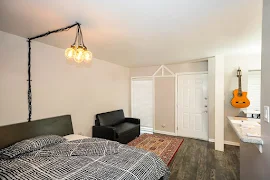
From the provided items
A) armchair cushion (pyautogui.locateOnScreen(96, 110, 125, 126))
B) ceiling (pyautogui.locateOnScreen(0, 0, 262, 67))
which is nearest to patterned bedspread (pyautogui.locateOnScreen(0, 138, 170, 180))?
armchair cushion (pyautogui.locateOnScreen(96, 110, 125, 126))

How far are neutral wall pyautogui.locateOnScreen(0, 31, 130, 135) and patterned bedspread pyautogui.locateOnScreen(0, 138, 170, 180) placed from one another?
1008mm

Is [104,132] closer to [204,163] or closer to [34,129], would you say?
[34,129]

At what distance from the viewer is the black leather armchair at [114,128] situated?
343 centimetres

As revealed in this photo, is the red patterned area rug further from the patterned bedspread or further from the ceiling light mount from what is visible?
the ceiling light mount

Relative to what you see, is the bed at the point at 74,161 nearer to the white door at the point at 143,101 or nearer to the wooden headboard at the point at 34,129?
the wooden headboard at the point at 34,129

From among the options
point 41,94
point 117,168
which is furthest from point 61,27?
point 117,168

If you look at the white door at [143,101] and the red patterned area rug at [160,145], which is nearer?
the red patterned area rug at [160,145]

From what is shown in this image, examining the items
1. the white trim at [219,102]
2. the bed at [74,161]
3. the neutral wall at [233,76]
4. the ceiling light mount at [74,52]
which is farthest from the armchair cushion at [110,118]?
the neutral wall at [233,76]

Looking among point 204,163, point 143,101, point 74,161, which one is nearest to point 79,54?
point 74,161

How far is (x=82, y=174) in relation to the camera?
4.60 ft

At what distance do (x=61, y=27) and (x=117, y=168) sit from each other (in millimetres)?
2097

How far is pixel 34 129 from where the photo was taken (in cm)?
251

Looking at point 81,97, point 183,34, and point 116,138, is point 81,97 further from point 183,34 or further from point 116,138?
Answer: point 183,34

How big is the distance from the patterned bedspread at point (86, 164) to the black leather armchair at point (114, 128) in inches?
50.8
